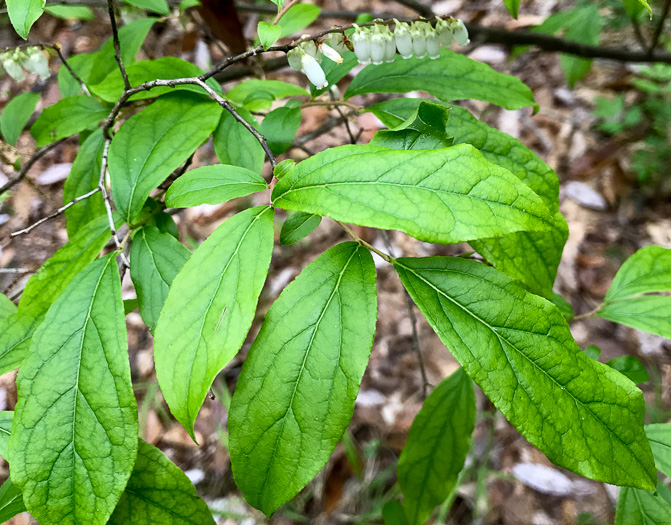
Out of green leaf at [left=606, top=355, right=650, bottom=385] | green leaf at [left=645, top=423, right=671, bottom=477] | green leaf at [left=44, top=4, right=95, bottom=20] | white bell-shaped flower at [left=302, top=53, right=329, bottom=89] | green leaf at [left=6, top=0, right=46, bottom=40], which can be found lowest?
green leaf at [left=645, top=423, right=671, bottom=477]

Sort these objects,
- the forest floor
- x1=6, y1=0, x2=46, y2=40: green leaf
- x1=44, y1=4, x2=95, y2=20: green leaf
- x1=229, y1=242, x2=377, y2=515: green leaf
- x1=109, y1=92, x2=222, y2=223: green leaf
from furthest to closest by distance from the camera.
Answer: the forest floor, x1=44, y1=4, x2=95, y2=20: green leaf, x1=109, y1=92, x2=222, y2=223: green leaf, x1=6, y1=0, x2=46, y2=40: green leaf, x1=229, y1=242, x2=377, y2=515: green leaf

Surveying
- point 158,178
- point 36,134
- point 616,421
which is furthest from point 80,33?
point 616,421

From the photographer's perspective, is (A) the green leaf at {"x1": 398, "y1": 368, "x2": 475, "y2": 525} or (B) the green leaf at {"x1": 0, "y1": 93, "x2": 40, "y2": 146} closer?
(A) the green leaf at {"x1": 398, "y1": 368, "x2": 475, "y2": 525}

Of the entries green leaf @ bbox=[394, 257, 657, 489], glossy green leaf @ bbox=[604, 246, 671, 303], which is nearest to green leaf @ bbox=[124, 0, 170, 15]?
green leaf @ bbox=[394, 257, 657, 489]

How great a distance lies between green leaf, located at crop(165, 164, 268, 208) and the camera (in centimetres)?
86

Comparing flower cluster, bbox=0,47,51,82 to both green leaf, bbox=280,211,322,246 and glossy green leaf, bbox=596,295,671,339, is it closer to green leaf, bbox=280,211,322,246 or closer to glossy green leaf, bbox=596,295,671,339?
green leaf, bbox=280,211,322,246

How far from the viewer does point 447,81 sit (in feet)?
3.90

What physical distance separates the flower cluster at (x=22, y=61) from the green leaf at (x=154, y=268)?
0.94 meters

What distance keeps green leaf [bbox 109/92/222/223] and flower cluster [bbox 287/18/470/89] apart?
0.85ft

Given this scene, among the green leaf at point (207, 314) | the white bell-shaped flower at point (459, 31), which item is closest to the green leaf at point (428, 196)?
the green leaf at point (207, 314)

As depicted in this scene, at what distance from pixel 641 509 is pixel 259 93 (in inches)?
56.8

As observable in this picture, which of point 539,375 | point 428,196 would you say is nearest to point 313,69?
point 428,196

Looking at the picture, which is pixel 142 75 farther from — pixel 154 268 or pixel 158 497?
pixel 158 497

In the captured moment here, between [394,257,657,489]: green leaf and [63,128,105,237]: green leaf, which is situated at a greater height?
[63,128,105,237]: green leaf
